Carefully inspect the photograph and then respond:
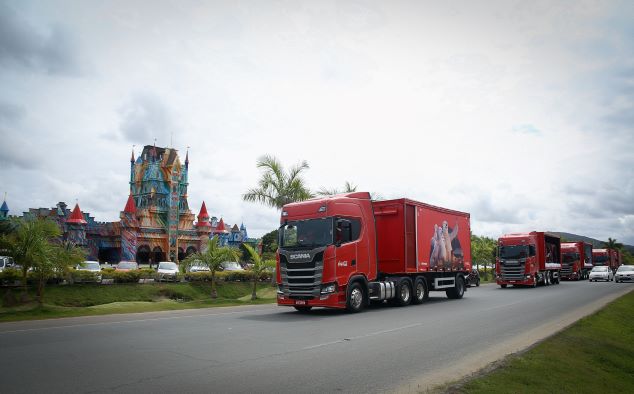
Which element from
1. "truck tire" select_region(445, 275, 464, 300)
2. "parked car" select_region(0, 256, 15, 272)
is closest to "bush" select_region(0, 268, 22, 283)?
"parked car" select_region(0, 256, 15, 272)

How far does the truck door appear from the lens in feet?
51.7

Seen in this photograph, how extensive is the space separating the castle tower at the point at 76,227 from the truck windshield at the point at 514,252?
4704 cm

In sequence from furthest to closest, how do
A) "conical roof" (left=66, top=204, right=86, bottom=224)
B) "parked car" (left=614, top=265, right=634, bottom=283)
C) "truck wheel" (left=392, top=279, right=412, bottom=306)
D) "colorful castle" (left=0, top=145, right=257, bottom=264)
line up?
"colorful castle" (left=0, top=145, right=257, bottom=264), "conical roof" (left=66, top=204, right=86, bottom=224), "parked car" (left=614, top=265, right=634, bottom=283), "truck wheel" (left=392, top=279, right=412, bottom=306)

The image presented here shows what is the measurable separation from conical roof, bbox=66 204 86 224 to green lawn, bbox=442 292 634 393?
184ft

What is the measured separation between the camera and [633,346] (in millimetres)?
12469

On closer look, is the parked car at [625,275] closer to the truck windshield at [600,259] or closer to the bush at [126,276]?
the truck windshield at [600,259]

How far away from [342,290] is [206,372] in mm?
8928

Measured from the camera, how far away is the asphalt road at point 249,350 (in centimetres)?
680

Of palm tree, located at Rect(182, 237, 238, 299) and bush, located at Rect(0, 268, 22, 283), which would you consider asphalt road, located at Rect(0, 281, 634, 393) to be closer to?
bush, located at Rect(0, 268, 22, 283)

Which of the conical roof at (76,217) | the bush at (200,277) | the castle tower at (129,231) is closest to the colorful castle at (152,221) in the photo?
the castle tower at (129,231)

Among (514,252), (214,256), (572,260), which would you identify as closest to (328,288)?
(214,256)

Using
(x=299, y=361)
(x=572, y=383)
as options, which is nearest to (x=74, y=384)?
(x=299, y=361)

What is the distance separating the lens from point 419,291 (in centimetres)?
2031

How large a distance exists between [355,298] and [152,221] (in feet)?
181
